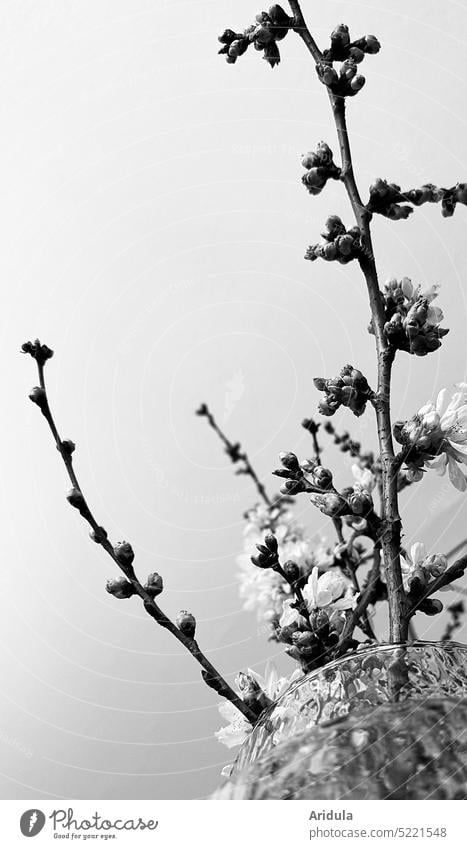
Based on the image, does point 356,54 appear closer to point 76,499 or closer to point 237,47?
point 237,47

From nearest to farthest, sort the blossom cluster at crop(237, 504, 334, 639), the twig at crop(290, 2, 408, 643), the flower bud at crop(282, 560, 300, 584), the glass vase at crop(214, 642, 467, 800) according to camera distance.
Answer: the glass vase at crop(214, 642, 467, 800) < the twig at crop(290, 2, 408, 643) < the flower bud at crop(282, 560, 300, 584) < the blossom cluster at crop(237, 504, 334, 639)

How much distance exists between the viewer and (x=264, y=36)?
1.58ft

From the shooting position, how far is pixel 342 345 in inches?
31.1

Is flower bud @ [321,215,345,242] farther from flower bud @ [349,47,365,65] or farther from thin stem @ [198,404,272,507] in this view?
thin stem @ [198,404,272,507]

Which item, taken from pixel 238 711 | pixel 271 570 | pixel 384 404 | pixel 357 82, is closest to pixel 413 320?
pixel 384 404

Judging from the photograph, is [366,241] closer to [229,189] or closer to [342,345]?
[342,345]

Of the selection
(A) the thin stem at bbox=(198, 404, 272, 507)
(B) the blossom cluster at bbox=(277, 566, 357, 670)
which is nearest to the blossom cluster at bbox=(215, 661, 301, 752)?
(B) the blossom cluster at bbox=(277, 566, 357, 670)

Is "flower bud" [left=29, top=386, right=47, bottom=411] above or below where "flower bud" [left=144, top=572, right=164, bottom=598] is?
above

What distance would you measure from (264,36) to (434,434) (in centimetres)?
31

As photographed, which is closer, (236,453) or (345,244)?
(345,244)

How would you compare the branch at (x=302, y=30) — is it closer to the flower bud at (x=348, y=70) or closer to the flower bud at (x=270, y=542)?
the flower bud at (x=348, y=70)
